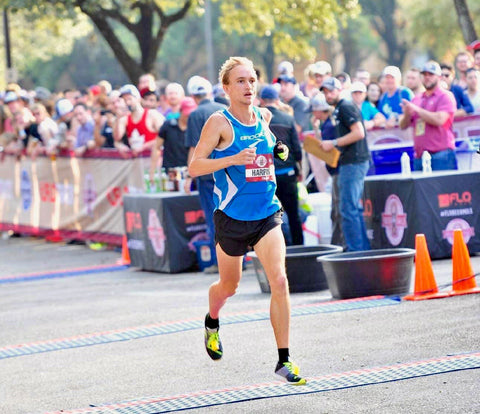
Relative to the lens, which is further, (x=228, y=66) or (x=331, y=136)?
(x=331, y=136)

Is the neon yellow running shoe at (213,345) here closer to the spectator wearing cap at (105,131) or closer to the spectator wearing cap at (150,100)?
the spectator wearing cap at (150,100)

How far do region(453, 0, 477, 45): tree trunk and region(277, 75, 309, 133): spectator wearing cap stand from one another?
3.58m

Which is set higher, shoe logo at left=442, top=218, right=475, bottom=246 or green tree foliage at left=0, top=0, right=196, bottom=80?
green tree foliage at left=0, top=0, right=196, bottom=80

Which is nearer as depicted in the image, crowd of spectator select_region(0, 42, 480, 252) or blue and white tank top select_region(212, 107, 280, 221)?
blue and white tank top select_region(212, 107, 280, 221)

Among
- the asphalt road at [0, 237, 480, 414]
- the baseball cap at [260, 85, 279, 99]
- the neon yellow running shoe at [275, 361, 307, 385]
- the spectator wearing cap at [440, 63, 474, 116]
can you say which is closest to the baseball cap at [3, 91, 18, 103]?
Answer: the baseball cap at [260, 85, 279, 99]

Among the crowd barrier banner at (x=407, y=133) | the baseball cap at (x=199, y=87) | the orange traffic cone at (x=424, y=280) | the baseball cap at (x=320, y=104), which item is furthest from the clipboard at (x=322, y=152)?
the orange traffic cone at (x=424, y=280)

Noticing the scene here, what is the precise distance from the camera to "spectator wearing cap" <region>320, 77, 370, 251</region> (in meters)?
12.9

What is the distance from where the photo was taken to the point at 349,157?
13.0 metres

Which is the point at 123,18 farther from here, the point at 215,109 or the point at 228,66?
the point at 228,66

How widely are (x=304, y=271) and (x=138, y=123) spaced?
224 inches

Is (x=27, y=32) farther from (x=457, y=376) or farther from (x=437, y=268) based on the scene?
(x=457, y=376)

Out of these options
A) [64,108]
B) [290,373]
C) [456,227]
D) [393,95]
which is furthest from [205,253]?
[290,373]

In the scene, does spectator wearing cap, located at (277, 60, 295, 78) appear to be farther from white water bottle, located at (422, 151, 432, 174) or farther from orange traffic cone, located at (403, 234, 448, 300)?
orange traffic cone, located at (403, 234, 448, 300)

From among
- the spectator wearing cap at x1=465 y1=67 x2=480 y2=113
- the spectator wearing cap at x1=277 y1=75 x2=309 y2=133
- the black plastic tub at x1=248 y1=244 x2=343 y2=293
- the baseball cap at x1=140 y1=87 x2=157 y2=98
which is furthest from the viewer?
the baseball cap at x1=140 y1=87 x2=157 y2=98
